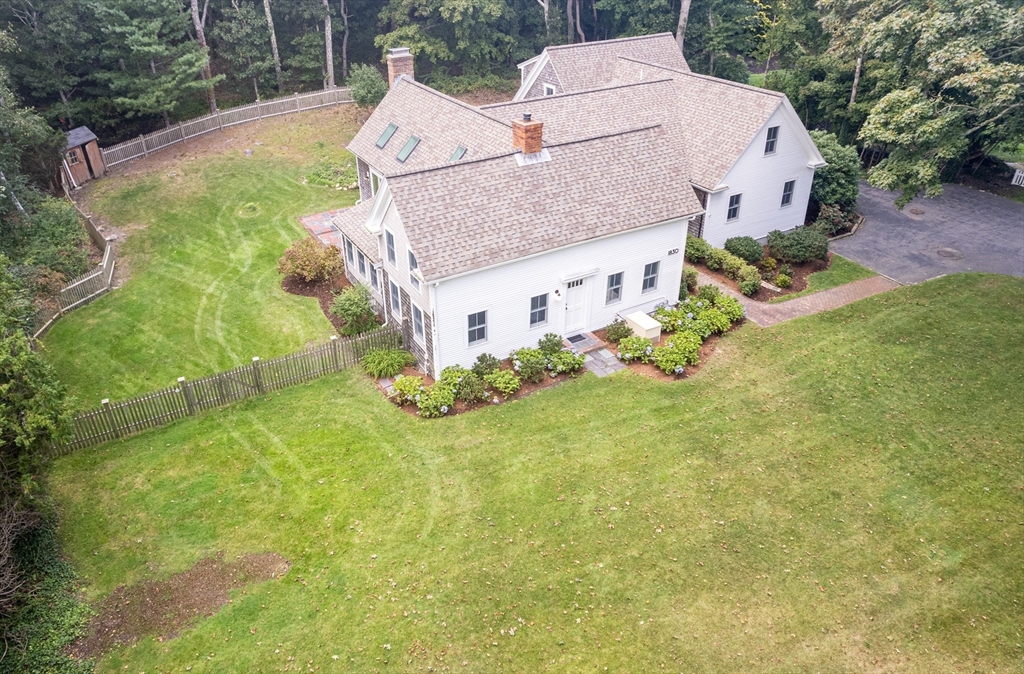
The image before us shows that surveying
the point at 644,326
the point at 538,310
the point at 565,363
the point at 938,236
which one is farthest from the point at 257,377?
the point at 938,236

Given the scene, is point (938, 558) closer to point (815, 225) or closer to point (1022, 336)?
point (1022, 336)

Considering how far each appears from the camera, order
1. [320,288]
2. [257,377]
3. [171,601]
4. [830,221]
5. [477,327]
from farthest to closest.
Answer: [830,221] < [320,288] < [477,327] < [257,377] < [171,601]

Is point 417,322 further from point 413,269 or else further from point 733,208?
point 733,208

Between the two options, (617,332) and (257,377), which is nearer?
(257,377)

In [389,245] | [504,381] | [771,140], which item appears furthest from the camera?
[771,140]

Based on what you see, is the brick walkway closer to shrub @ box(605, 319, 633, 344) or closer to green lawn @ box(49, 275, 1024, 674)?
green lawn @ box(49, 275, 1024, 674)

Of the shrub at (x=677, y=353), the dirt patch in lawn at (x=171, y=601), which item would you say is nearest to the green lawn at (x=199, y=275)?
the dirt patch in lawn at (x=171, y=601)
